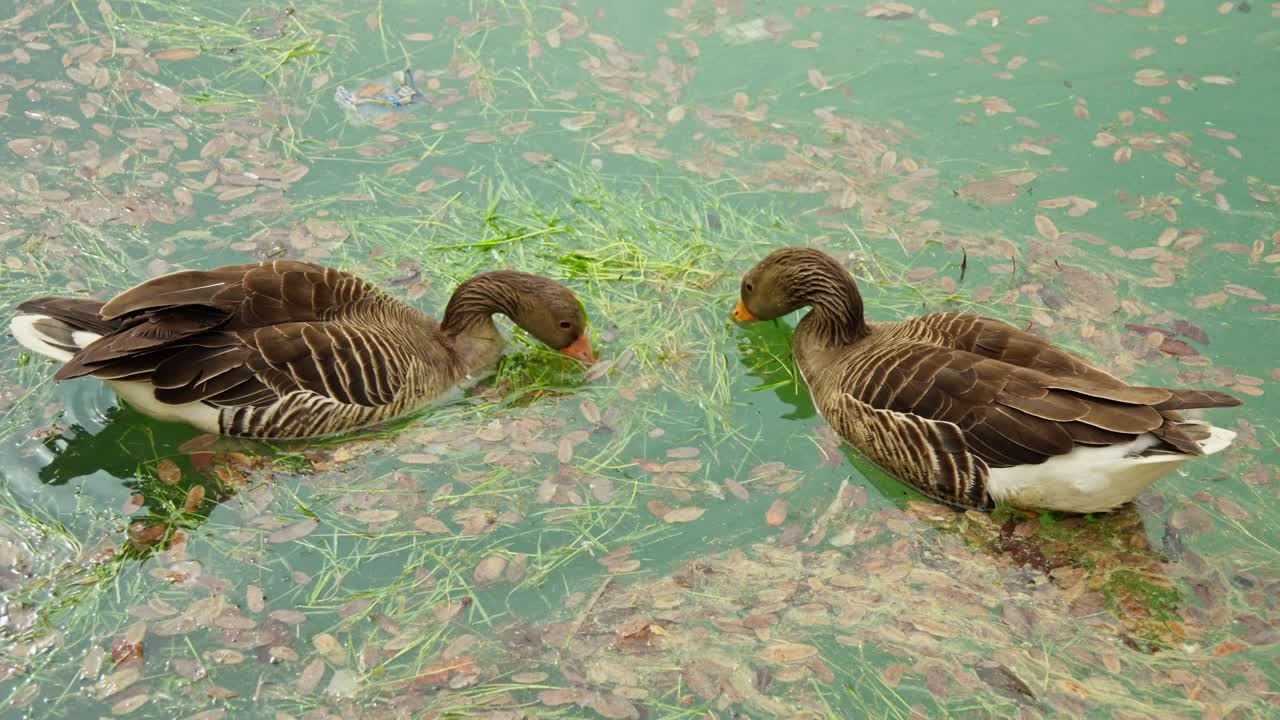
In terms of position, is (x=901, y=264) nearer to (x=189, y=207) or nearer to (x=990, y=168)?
(x=990, y=168)

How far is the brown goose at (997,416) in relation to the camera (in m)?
5.67

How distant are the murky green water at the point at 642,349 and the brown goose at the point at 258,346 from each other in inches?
10.9

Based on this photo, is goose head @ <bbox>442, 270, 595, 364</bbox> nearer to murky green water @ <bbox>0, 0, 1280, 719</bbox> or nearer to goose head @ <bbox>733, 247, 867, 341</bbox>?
murky green water @ <bbox>0, 0, 1280, 719</bbox>

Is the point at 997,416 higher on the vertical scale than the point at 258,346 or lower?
lower

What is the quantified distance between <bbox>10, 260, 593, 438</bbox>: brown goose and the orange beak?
20cm

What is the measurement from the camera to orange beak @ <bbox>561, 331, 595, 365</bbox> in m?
7.12

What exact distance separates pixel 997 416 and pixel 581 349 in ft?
8.95

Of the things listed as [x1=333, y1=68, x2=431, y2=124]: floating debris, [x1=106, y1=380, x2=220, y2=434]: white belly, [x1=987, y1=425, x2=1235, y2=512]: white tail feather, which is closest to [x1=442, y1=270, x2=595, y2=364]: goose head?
[x1=106, y1=380, x2=220, y2=434]: white belly

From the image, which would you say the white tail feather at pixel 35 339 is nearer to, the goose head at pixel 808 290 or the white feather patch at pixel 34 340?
the white feather patch at pixel 34 340

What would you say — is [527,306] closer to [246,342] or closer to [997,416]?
[246,342]

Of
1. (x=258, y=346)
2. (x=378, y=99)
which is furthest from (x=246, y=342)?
(x=378, y=99)

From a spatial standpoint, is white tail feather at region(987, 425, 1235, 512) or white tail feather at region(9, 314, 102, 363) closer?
white tail feather at region(987, 425, 1235, 512)

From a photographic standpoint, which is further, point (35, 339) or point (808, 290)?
point (808, 290)

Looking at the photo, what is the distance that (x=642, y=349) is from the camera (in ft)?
24.1
